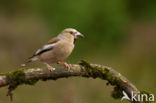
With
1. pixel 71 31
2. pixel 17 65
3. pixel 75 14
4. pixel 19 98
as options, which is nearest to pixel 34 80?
pixel 71 31

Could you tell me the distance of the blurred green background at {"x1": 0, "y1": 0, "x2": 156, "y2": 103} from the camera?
10688mm

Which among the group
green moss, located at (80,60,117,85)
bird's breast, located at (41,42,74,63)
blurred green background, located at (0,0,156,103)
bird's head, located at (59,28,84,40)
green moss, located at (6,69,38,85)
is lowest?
green moss, located at (6,69,38,85)

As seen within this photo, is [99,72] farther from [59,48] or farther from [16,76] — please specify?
[59,48]

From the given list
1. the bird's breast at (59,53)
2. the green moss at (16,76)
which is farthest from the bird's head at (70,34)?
the green moss at (16,76)

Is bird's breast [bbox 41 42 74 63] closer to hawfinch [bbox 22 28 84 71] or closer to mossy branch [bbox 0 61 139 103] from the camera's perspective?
hawfinch [bbox 22 28 84 71]

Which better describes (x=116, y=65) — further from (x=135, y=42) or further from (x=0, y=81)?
(x=0, y=81)

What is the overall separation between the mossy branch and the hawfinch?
1043 mm

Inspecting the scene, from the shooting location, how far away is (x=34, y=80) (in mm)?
6145

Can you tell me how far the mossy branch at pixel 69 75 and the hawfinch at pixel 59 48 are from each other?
3.42 ft

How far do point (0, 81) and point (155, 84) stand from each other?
269 inches

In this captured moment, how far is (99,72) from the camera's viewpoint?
6.24 metres

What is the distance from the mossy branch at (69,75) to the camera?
596cm

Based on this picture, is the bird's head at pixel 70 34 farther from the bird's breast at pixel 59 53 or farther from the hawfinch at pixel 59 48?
the bird's breast at pixel 59 53

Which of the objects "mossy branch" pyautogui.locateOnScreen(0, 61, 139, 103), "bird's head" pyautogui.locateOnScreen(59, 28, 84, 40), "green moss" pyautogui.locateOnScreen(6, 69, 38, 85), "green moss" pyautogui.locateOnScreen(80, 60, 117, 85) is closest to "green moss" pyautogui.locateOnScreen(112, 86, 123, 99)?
"mossy branch" pyautogui.locateOnScreen(0, 61, 139, 103)
